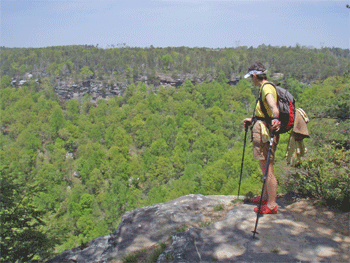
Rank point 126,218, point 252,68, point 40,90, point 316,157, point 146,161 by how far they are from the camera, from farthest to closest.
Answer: point 40,90 < point 146,161 < point 126,218 < point 316,157 < point 252,68

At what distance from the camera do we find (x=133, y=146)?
176 ft

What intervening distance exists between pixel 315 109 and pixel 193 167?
25849mm

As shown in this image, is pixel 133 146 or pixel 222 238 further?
pixel 133 146

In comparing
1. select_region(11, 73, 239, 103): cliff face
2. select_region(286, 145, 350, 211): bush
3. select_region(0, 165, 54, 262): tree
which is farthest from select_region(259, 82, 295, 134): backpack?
select_region(11, 73, 239, 103): cliff face

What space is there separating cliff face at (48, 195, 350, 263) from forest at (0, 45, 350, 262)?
0.94m

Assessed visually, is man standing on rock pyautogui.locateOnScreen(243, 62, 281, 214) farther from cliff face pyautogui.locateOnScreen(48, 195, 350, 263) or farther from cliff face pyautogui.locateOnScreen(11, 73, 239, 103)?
cliff face pyautogui.locateOnScreen(11, 73, 239, 103)

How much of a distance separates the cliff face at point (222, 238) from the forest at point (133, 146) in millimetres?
939

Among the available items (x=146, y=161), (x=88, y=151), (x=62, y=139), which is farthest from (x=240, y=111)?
A: (x=62, y=139)

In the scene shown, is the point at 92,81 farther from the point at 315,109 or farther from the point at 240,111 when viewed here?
the point at 315,109

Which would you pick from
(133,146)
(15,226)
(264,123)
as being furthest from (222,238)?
(133,146)

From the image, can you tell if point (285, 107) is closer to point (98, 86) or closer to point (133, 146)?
point (133, 146)

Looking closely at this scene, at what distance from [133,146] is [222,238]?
5072cm

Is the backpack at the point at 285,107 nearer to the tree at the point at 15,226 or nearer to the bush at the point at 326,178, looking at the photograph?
the bush at the point at 326,178

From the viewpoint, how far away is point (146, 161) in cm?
4241
